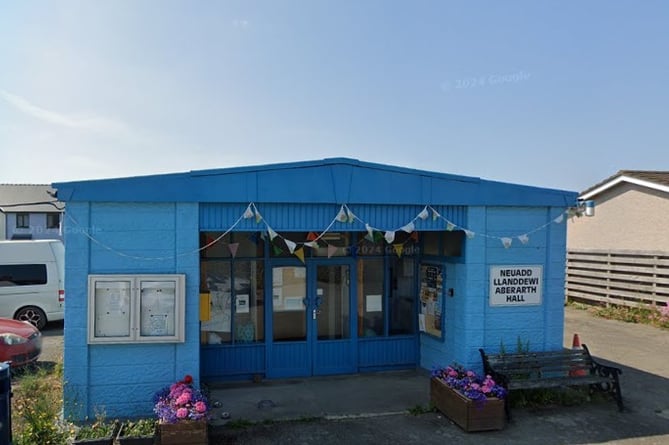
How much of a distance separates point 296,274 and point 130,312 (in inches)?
107

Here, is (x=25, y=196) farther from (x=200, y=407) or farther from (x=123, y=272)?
(x=200, y=407)

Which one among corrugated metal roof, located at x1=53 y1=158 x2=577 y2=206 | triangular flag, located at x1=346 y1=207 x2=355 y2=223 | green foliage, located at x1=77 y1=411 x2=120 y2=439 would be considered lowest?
green foliage, located at x1=77 y1=411 x2=120 y2=439

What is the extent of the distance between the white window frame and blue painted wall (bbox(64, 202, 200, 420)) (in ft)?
0.34

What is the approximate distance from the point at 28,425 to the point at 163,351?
1577 mm

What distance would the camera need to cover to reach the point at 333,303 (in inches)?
318

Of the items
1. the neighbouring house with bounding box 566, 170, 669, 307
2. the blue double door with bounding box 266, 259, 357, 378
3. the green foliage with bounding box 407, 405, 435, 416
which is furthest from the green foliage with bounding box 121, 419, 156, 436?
the neighbouring house with bounding box 566, 170, 669, 307

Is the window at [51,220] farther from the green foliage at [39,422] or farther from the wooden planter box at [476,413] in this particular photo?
the wooden planter box at [476,413]

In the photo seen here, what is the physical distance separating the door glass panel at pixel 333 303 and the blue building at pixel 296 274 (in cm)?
2

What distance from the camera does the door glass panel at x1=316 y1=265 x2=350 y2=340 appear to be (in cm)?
799

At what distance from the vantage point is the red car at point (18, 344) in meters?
8.04

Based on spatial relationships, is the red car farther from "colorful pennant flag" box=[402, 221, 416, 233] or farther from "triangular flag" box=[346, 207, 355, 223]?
"colorful pennant flag" box=[402, 221, 416, 233]

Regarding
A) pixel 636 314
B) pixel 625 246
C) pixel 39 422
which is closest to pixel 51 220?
pixel 39 422

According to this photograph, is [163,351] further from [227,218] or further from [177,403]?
[227,218]

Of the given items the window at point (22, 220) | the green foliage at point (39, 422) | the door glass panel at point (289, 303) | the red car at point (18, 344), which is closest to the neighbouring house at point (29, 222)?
the window at point (22, 220)
